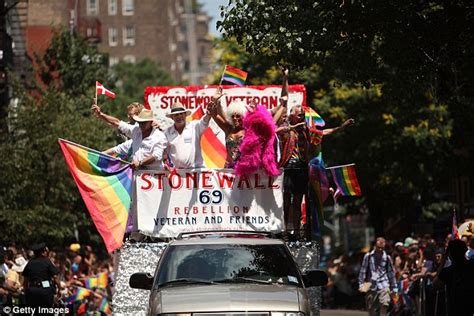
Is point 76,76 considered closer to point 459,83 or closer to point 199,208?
point 459,83

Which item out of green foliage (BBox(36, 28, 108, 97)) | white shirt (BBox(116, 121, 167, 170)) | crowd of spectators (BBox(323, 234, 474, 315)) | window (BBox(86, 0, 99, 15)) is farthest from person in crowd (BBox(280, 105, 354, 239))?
window (BBox(86, 0, 99, 15))

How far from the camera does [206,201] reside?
15641 mm

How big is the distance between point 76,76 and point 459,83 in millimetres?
24735

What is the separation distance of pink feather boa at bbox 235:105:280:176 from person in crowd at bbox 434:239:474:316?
2366 mm

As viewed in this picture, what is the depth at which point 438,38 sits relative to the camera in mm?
16312

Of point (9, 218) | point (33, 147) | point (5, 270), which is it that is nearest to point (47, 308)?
point (5, 270)

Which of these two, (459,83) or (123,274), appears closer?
(123,274)

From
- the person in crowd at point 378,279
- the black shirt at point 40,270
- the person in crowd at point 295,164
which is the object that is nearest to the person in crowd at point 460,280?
the person in crowd at point 295,164

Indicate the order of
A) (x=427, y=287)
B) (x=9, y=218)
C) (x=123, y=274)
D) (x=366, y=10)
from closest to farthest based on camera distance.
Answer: (x=123, y=274) < (x=366, y=10) < (x=427, y=287) < (x=9, y=218)

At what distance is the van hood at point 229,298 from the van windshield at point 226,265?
24cm

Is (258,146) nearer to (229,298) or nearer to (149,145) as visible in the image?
(149,145)

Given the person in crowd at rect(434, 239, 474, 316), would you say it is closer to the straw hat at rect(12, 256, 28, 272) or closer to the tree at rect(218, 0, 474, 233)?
the tree at rect(218, 0, 474, 233)

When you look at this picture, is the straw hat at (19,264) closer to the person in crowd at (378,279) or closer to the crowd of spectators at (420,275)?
the person in crowd at (378,279)

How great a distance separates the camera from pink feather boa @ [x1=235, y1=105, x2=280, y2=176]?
15.5 m
